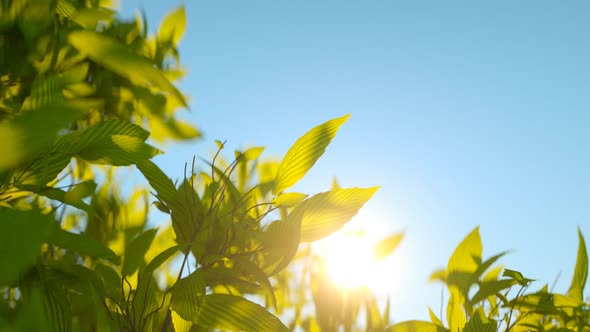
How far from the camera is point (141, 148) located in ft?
2.15

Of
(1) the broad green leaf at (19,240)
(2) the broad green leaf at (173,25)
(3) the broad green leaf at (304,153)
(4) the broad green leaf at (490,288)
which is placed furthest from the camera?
(2) the broad green leaf at (173,25)

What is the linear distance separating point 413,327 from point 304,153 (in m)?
0.37

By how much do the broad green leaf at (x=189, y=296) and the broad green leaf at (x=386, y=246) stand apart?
0.44m

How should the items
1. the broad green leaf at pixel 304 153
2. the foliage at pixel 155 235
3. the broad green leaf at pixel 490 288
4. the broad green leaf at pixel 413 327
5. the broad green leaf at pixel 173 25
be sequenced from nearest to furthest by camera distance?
the foliage at pixel 155 235 → the broad green leaf at pixel 304 153 → the broad green leaf at pixel 413 327 → the broad green leaf at pixel 490 288 → the broad green leaf at pixel 173 25

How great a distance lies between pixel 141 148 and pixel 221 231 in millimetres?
176

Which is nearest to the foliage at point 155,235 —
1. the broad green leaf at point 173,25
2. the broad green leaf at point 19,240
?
the broad green leaf at point 19,240

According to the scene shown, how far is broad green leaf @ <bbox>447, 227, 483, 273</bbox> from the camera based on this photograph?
0.93 metres

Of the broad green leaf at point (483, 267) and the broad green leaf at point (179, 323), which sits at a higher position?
the broad green leaf at point (483, 267)

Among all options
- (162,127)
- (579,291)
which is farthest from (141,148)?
(579,291)

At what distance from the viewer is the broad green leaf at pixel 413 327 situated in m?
0.82

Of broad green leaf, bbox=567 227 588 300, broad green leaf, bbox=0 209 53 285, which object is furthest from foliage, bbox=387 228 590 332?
broad green leaf, bbox=0 209 53 285

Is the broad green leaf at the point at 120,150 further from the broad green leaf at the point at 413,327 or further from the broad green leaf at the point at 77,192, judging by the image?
the broad green leaf at the point at 413,327

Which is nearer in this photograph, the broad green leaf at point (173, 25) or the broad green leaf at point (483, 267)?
the broad green leaf at point (483, 267)

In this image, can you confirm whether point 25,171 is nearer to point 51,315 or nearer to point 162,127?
point 51,315
